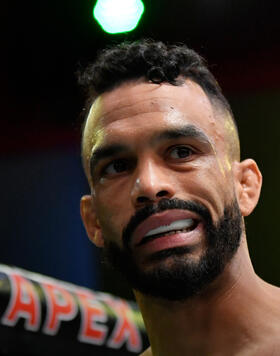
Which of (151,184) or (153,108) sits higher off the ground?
(153,108)

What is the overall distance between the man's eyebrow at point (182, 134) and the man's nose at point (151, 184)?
7 cm

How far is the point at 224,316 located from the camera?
1390mm

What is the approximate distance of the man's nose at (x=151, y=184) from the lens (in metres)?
1.33

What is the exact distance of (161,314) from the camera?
146 centimetres

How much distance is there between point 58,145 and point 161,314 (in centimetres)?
285

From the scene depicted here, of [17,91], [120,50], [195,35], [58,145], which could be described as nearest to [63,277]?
[58,145]

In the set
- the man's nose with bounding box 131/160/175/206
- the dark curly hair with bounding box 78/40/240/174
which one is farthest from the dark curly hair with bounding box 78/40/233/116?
the man's nose with bounding box 131/160/175/206

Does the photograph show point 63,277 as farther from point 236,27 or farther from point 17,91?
point 236,27

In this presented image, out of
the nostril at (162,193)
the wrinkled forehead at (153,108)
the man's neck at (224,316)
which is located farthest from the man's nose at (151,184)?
the man's neck at (224,316)

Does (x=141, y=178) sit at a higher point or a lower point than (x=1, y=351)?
higher

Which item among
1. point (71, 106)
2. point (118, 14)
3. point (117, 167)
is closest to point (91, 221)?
point (117, 167)

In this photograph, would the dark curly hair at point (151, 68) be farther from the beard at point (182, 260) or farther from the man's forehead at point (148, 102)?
the beard at point (182, 260)

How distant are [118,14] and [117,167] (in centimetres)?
190

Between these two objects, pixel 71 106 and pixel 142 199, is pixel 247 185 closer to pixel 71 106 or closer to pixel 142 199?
pixel 142 199
